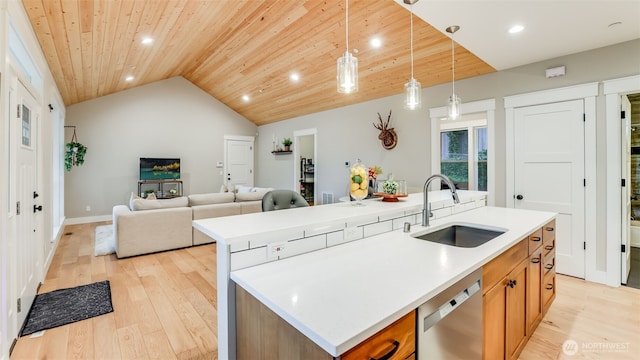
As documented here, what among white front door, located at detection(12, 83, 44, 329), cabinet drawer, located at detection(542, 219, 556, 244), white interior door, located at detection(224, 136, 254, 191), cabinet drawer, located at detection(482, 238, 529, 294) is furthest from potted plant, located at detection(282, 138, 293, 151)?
cabinet drawer, located at detection(482, 238, 529, 294)

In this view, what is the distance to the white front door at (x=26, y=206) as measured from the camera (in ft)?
7.14

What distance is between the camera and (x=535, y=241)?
2102mm

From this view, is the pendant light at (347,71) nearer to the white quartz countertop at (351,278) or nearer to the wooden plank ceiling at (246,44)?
the white quartz countertop at (351,278)

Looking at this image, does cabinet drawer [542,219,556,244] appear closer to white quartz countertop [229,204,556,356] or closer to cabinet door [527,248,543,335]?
cabinet door [527,248,543,335]

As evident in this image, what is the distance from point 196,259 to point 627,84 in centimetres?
543

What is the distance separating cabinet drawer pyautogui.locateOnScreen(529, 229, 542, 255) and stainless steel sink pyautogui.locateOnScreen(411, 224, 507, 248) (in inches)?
8.6

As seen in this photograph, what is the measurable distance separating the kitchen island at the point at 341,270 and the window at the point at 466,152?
4591mm

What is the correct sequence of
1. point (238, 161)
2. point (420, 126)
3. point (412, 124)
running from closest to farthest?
1. point (420, 126)
2. point (412, 124)
3. point (238, 161)

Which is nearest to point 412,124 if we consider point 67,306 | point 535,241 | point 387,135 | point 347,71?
point 387,135

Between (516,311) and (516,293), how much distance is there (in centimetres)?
11

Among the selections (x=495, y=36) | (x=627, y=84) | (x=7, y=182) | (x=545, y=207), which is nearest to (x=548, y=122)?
(x=627, y=84)

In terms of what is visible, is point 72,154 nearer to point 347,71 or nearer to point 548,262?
point 347,71

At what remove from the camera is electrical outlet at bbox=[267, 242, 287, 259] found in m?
1.33

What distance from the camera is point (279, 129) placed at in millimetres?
8250
